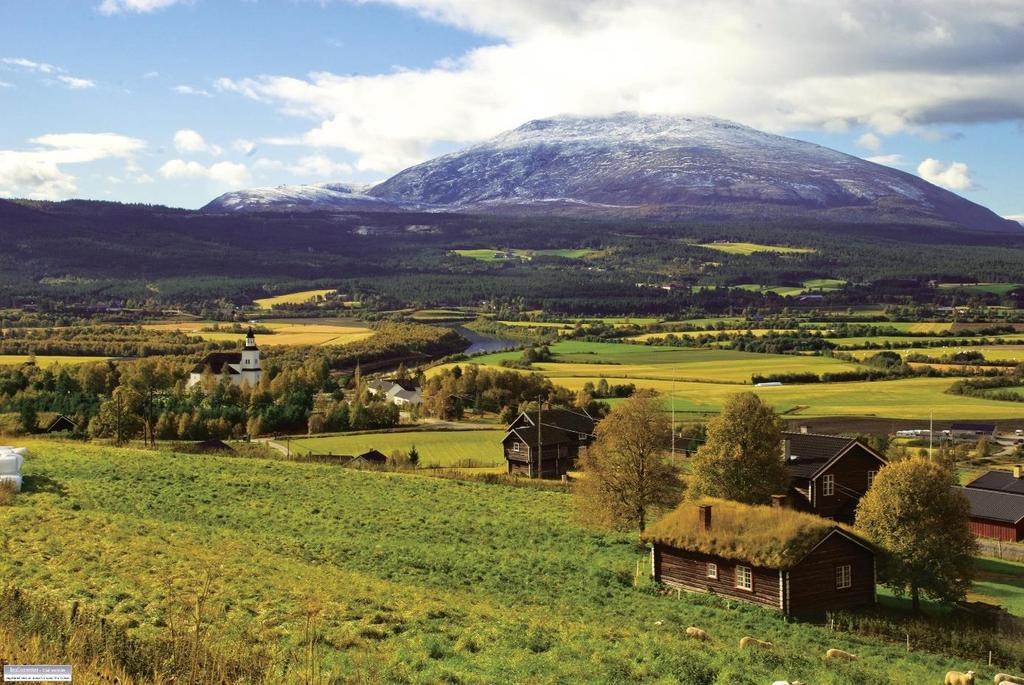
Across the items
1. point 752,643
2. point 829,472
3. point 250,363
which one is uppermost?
point 250,363

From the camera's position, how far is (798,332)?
11762cm

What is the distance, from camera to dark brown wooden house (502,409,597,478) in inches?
2096

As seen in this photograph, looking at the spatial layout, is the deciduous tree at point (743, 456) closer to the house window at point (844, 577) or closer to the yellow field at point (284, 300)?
the house window at point (844, 577)

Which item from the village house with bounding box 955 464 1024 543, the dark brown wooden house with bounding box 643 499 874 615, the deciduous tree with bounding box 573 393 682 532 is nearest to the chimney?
the dark brown wooden house with bounding box 643 499 874 615

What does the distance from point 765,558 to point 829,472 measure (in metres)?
13.0

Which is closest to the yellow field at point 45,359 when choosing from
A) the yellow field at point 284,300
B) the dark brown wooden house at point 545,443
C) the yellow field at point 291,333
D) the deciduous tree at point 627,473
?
the yellow field at point 291,333

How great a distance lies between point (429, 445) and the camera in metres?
58.7

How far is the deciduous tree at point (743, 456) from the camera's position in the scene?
33.1 metres

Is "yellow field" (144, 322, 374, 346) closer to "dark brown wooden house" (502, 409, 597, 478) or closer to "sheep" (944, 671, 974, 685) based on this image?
"dark brown wooden house" (502, 409, 597, 478)

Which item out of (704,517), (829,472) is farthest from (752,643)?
(829,472)

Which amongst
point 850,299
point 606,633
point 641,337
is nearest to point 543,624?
point 606,633

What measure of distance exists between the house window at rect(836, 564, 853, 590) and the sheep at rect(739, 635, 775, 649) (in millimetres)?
7000

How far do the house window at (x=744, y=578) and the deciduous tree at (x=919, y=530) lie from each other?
161 inches

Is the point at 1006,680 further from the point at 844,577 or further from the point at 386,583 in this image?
the point at 386,583
